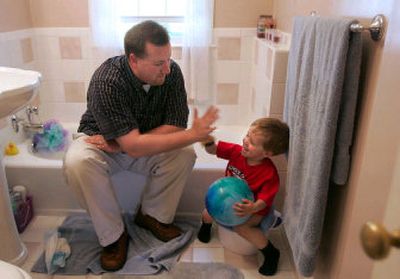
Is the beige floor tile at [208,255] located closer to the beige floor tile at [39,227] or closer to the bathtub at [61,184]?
the bathtub at [61,184]

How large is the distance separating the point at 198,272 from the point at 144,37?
3.17ft

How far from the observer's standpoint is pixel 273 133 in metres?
1.42

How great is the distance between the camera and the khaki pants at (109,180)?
1441 millimetres

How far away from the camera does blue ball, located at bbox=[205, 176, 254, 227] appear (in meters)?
1.41

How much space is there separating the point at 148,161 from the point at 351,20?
1.01 metres

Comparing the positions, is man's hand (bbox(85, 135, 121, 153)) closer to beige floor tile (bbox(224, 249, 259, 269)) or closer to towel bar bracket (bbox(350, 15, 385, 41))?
beige floor tile (bbox(224, 249, 259, 269))

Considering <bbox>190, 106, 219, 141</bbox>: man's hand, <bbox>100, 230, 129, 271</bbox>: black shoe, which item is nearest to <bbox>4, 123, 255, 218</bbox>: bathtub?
<bbox>100, 230, 129, 271</bbox>: black shoe

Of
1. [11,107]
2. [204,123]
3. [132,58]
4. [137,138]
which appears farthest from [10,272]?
[132,58]

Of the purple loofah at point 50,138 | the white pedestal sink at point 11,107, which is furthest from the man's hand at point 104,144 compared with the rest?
the purple loofah at point 50,138

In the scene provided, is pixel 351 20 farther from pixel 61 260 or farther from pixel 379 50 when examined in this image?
pixel 61 260

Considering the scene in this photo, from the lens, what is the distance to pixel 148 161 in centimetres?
161

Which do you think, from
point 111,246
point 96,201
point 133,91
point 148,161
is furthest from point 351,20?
point 111,246

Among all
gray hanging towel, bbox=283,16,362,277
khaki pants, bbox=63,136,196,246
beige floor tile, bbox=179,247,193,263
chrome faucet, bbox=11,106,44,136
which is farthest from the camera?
chrome faucet, bbox=11,106,44,136

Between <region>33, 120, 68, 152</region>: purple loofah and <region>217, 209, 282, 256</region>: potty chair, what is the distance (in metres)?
1.10
